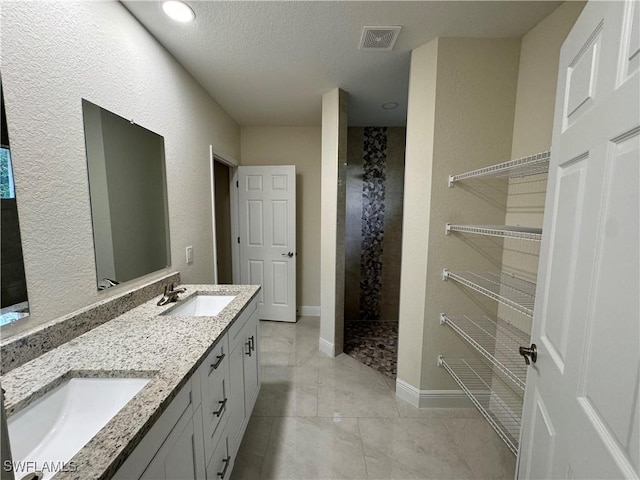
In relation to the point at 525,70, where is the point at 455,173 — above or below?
below

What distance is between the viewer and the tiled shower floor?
250 centimetres

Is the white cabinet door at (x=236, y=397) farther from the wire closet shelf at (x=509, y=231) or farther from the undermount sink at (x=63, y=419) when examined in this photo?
the wire closet shelf at (x=509, y=231)

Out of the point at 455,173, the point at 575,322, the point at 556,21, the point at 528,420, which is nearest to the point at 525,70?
the point at 556,21

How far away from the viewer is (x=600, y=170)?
603mm

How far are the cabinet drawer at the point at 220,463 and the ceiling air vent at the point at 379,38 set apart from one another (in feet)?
7.66

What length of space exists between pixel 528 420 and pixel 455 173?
4.47 ft

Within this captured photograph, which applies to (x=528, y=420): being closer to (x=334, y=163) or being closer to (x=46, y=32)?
(x=334, y=163)

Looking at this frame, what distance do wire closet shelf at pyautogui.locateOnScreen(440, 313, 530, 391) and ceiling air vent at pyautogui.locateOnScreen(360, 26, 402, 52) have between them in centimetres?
184

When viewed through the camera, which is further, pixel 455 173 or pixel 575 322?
pixel 455 173

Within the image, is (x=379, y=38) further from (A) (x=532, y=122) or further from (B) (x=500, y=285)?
(B) (x=500, y=285)

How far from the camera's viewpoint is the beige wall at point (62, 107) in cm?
93

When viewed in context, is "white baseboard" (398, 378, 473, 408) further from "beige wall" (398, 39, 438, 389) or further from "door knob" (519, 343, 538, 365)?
"door knob" (519, 343, 538, 365)

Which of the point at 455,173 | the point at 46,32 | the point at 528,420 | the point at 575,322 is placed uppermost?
the point at 46,32

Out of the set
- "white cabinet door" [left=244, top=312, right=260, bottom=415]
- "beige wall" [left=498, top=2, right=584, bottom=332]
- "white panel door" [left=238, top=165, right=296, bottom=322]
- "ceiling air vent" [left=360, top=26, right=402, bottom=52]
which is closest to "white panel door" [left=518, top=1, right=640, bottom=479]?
"beige wall" [left=498, top=2, right=584, bottom=332]
